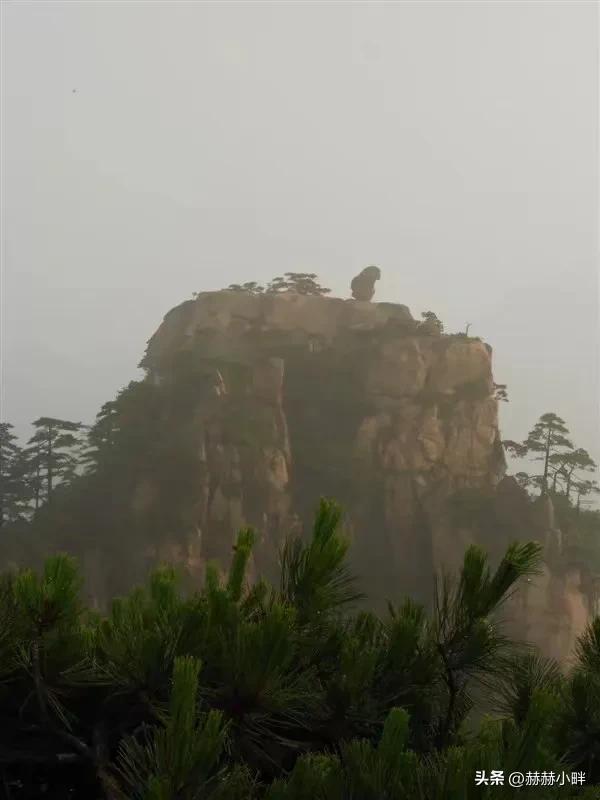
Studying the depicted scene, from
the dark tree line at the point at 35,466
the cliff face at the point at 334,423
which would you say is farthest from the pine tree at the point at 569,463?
the dark tree line at the point at 35,466

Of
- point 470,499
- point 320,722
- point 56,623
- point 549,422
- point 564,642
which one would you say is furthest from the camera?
point 549,422

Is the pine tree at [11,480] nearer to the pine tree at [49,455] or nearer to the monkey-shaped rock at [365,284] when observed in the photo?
the pine tree at [49,455]

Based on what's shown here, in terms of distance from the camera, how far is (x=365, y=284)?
2794 cm

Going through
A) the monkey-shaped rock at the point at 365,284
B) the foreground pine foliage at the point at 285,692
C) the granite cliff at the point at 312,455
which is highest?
the monkey-shaped rock at the point at 365,284

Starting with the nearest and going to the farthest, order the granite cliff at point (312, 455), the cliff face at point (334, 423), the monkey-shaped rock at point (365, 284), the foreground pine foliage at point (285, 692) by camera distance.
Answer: the foreground pine foliage at point (285, 692)
the granite cliff at point (312, 455)
the cliff face at point (334, 423)
the monkey-shaped rock at point (365, 284)

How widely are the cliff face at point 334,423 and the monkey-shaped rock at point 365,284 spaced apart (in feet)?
5.26

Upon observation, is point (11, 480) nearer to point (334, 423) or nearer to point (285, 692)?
point (334, 423)

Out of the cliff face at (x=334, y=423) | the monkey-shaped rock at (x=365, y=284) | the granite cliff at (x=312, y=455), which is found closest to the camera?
the granite cliff at (x=312, y=455)

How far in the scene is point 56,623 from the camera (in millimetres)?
1591

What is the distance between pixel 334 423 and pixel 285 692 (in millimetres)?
23192

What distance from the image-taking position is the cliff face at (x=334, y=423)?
2242 cm

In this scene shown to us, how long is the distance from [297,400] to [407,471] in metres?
4.76

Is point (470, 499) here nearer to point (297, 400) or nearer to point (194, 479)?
point (297, 400)

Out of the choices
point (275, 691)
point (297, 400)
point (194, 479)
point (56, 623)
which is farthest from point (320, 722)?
point (297, 400)
